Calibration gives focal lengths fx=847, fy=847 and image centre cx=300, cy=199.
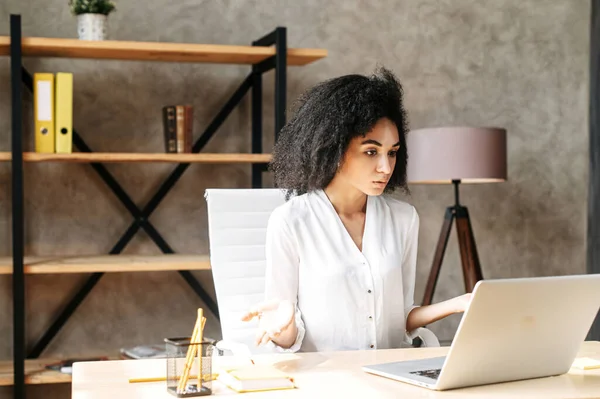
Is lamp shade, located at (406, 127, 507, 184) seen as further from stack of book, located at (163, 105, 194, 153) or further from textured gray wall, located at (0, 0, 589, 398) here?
stack of book, located at (163, 105, 194, 153)

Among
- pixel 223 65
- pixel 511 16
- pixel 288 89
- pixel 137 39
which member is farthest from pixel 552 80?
pixel 137 39

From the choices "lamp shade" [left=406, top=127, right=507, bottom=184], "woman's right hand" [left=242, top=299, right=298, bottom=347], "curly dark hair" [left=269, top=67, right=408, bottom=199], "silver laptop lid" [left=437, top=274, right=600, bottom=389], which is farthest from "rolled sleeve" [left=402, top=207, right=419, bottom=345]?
"lamp shade" [left=406, top=127, right=507, bottom=184]

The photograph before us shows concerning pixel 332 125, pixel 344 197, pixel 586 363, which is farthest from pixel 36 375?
pixel 586 363

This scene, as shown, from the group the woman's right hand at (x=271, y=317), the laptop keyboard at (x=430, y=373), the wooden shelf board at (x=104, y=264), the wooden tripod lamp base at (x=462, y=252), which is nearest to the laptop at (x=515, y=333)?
the laptop keyboard at (x=430, y=373)

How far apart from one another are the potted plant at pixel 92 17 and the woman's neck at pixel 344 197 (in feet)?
4.79

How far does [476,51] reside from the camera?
4.01 m

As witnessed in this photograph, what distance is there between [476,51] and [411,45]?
1.08 feet

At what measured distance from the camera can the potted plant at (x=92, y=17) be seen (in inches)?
126

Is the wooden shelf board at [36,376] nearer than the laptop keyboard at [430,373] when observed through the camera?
No

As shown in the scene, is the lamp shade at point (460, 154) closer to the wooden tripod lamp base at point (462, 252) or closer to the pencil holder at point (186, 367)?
the wooden tripod lamp base at point (462, 252)

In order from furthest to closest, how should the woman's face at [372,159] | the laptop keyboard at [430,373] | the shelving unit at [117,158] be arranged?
the shelving unit at [117,158] → the woman's face at [372,159] → the laptop keyboard at [430,373]

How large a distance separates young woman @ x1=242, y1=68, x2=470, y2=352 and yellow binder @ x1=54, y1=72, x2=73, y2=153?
1.28 metres

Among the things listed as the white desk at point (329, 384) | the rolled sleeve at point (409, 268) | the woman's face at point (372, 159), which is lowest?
the white desk at point (329, 384)

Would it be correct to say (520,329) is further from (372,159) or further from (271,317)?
(372,159)
